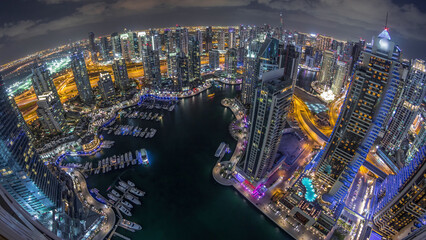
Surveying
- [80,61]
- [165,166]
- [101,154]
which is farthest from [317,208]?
[80,61]

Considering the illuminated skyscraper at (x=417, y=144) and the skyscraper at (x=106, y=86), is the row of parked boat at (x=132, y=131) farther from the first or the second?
the illuminated skyscraper at (x=417, y=144)

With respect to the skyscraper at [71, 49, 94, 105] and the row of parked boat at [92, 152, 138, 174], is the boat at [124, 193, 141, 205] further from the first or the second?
the skyscraper at [71, 49, 94, 105]

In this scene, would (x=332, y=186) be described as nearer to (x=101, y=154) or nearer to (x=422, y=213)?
(x=422, y=213)

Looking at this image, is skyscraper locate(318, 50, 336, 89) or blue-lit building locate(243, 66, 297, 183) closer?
blue-lit building locate(243, 66, 297, 183)

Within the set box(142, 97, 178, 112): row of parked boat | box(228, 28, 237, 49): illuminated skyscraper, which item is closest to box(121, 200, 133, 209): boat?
box(142, 97, 178, 112): row of parked boat

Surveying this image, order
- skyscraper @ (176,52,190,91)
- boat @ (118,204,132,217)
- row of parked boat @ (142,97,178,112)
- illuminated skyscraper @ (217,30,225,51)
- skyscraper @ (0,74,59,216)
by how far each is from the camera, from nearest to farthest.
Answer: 1. skyscraper @ (0,74,59,216)
2. boat @ (118,204,132,217)
3. row of parked boat @ (142,97,178,112)
4. skyscraper @ (176,52,190,91)
5. illuminated skyscraper @ (217,30,225,51)
